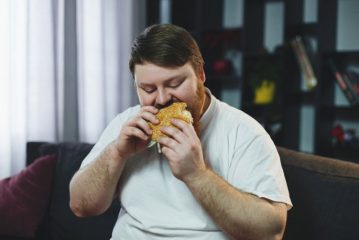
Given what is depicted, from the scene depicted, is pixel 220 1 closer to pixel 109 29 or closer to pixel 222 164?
pixel 109 29

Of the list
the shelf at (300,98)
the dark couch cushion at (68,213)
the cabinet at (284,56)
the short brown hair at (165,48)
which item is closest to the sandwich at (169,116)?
the short brown hair at (165,48)

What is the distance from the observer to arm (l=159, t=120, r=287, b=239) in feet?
4.06

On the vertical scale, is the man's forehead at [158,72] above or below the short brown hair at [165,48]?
below

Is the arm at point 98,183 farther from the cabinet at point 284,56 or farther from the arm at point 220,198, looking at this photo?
the cabinet at point 284,56

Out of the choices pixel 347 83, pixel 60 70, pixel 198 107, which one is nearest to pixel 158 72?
pixel 198 107

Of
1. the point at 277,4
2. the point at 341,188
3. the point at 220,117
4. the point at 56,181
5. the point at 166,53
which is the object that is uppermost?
the point at 277,4

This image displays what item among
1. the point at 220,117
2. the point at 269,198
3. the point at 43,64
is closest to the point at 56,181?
the point at 43,64

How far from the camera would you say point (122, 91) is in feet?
11.4

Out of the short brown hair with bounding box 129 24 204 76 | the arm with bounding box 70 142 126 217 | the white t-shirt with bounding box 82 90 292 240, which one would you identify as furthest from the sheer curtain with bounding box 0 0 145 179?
the short brown hair with bounding box 129 24 204 76

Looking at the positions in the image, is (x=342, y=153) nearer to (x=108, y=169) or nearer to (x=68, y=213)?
(x=68, y=213)

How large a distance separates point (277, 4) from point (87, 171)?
2542 mm

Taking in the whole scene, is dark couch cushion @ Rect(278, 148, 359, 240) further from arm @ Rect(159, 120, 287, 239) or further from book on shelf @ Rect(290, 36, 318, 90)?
book on shelf @ Rect(290, 36, 318, 90)

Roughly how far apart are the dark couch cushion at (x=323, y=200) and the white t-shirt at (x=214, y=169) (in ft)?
0.84

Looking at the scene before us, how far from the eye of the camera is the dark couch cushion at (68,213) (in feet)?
6.93
